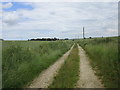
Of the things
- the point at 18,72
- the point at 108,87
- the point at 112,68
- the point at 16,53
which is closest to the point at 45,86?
the point at 18,72

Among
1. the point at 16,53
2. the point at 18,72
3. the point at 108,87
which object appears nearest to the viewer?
the point at 108,87

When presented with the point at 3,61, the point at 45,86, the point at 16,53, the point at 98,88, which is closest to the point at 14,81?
the point at 45,86

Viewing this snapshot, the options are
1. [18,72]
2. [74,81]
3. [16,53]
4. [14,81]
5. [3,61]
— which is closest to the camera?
[14,81]

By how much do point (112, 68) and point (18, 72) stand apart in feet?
16.9

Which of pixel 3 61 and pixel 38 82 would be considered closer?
pixel 38 82

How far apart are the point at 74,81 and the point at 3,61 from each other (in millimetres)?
4532

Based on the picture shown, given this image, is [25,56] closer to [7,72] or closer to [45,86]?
[7,72]

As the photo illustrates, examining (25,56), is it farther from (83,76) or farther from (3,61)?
(83,76)

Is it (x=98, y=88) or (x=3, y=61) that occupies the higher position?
(x=3, y=61)

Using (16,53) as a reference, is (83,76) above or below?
below

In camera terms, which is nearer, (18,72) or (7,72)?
(7,72)

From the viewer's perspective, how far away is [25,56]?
15.8 m

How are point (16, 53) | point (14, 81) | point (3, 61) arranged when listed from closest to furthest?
point (14, 81) < point (3, 61) < point (16, 53)

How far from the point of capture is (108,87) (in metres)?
9.32
